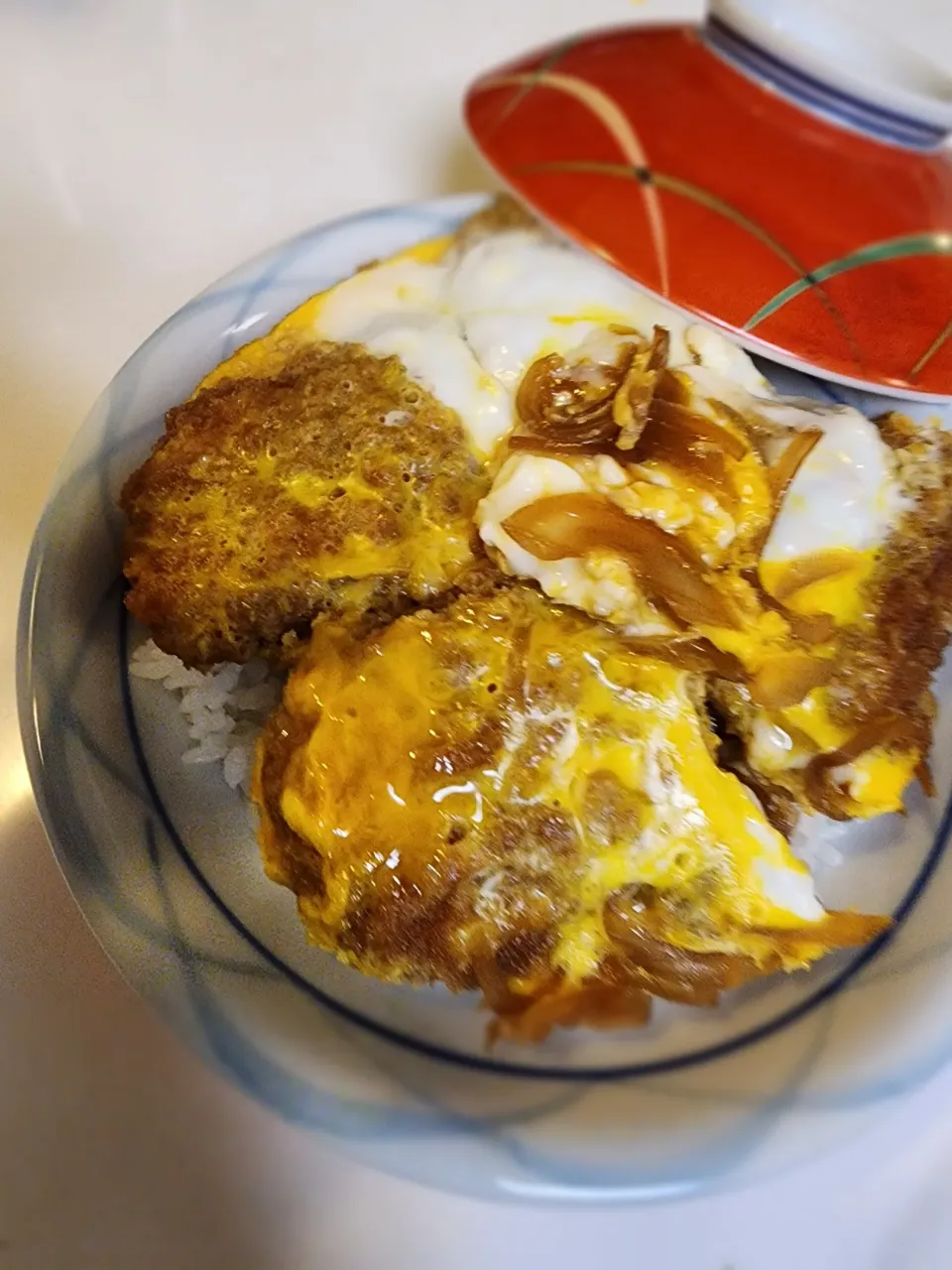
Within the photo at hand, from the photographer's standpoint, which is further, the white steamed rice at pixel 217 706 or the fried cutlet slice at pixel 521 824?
the white steamed rice at pixel 217 706

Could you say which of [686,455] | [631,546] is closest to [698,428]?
[686,455]

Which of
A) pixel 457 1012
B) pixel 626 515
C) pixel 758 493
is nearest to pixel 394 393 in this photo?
pixel 626 515

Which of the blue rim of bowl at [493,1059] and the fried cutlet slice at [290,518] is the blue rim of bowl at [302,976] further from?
the fried cutlet slice at [290,518]

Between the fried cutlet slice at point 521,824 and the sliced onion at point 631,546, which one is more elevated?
the sliced onion at point 631,546

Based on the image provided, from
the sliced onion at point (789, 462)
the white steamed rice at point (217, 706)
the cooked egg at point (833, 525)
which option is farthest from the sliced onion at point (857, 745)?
the white steamed rice at point (217, 706)

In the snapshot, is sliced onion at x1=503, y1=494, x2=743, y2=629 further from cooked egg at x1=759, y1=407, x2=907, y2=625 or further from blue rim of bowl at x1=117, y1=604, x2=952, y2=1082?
blue rim of bowl at x1=117, y1=604, x2=952, y2=1082

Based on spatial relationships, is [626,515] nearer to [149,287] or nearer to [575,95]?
[575,95]
